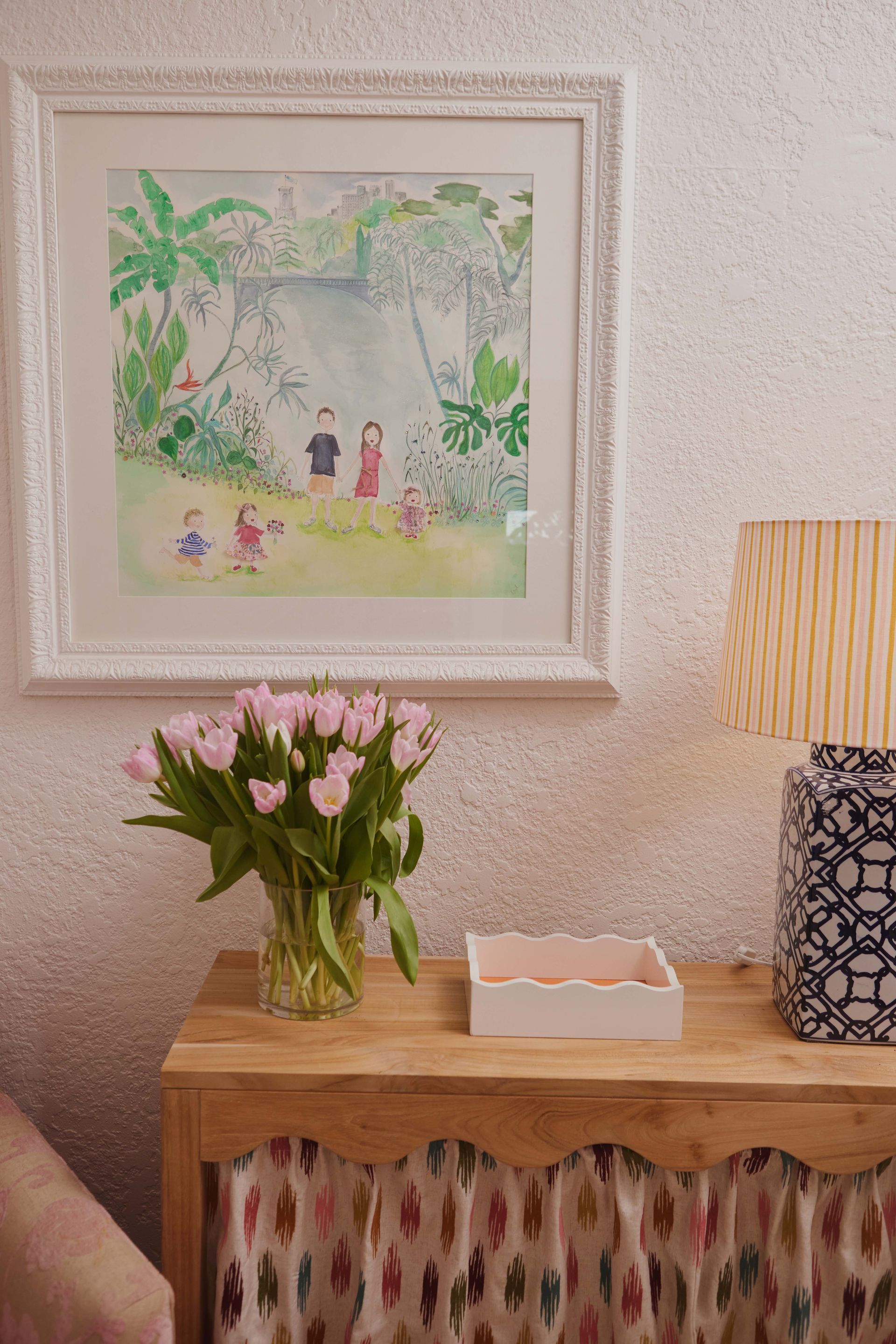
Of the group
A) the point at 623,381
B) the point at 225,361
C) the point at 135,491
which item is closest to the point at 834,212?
the point at 623,381

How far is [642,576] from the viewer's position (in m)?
1.28

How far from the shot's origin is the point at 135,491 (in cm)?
124

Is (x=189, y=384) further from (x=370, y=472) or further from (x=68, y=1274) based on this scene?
(x=68, y=1274)

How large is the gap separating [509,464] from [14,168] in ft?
2.58

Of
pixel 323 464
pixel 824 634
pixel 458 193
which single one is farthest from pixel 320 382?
pixel 824 634

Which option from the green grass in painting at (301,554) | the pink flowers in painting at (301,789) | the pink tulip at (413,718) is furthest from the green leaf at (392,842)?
the green grass in painting at (301,554)

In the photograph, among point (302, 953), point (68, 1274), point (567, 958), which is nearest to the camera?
point (68, 1274)

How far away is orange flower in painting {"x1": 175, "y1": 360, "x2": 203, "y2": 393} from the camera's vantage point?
122 cm

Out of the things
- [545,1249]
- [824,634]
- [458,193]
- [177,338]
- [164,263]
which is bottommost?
[545,1249]

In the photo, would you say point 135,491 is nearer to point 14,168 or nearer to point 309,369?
A: point 309,369

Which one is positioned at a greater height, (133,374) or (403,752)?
(133,374)

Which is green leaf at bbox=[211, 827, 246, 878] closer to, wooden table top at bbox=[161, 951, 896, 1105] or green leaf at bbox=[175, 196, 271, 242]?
wooden table top at bbox=[161, 951, 896, 1105]

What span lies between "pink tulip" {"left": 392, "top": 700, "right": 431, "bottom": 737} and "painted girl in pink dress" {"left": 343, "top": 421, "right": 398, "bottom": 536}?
34 centimetres

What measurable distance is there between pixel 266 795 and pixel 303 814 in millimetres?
76
